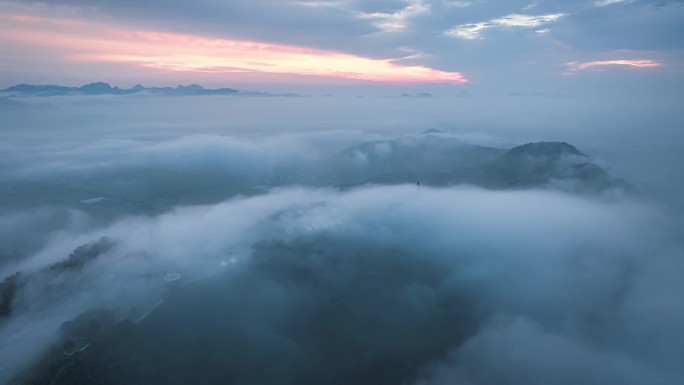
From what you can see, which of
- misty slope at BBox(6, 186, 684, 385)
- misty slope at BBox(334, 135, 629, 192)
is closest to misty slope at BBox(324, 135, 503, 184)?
misty slope at BBox(334, 135, 629, 192)

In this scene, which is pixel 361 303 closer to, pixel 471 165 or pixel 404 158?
pixel 471 165

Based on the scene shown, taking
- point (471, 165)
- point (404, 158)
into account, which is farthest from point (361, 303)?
point (404, 158)

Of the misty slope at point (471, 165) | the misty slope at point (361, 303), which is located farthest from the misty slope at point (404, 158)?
the misty slope at point (361, 303)

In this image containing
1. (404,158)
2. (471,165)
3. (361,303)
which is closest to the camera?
(361,303)

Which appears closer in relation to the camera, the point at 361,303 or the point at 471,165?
the point at 361,303

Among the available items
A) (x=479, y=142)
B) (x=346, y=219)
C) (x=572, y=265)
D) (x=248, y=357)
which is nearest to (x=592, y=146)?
(x=479, y=142)

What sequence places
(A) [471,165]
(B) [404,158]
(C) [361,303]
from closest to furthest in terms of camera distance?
1. (C) [361,303]
2. (A) [471,165]
3. (B) [404,158]

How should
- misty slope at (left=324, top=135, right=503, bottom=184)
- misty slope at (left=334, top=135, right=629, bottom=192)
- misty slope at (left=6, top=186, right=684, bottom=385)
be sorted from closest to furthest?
1. misty slope at (left=6, top=186, right=684, bottom=385)
2. misty slope at (left=334, top=135, right=629, bottom=192)
3. misty slope at (left=324, top=135, right=503, bottom=184)

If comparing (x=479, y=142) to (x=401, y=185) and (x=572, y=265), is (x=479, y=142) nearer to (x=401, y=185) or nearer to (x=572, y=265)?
(x=401, y=185)

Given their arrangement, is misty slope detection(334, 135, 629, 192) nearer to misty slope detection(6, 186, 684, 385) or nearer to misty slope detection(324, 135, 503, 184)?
misty slope detection(324, 135, 503, 184)

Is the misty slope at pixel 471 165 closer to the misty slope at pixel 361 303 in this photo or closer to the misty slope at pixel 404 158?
the misty slope at pixel 404 158

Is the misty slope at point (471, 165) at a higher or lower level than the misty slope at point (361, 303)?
higher
